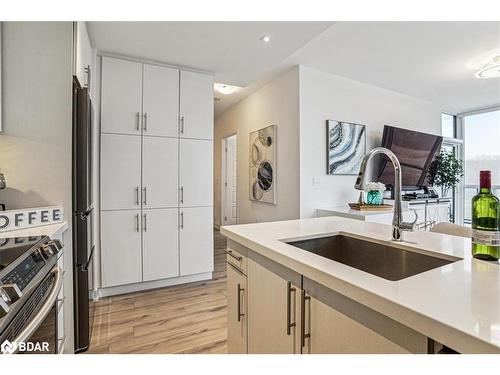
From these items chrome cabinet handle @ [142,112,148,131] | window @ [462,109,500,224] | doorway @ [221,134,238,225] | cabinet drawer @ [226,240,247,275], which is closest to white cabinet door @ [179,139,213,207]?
chrome cabinet handle @ [142,112,148,131]

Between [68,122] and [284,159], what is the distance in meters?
2.62

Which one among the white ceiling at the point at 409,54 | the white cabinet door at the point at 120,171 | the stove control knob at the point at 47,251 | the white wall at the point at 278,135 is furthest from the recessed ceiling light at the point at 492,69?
the stove control knob at the point at 47,251

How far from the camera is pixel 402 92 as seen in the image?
456 centimetres

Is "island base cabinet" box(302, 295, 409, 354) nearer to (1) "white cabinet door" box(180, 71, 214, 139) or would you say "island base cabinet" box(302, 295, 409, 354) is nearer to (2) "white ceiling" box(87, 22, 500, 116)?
(2) "white ceiling" box(87, 22, 500, 116)

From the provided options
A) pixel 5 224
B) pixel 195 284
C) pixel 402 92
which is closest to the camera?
pixel 5 224

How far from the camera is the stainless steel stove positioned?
813 millimetres

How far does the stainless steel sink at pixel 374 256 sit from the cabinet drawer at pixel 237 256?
9.9 inches

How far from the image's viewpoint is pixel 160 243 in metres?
2.86

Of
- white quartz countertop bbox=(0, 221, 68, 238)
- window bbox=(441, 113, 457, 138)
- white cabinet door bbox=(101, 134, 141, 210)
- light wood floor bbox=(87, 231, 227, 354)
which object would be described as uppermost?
window bbox=(441, 113, 457, 138)

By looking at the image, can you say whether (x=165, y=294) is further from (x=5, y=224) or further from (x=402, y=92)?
(x=402, y=92)

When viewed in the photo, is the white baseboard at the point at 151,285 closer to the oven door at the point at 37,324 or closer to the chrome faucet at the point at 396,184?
the oven door at the point at 37,324

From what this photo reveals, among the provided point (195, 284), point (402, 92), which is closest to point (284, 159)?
point (195, 284)

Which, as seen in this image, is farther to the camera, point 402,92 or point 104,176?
point 402,92

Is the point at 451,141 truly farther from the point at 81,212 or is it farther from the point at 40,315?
the point at 40,315
